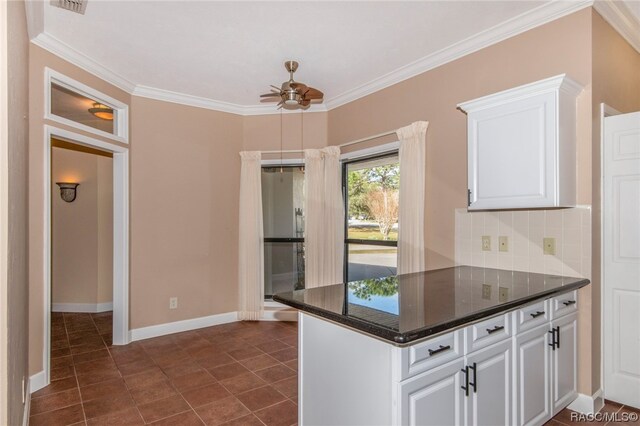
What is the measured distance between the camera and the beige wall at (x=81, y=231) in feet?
17.4

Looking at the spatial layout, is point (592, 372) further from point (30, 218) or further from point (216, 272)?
point (30, 218)

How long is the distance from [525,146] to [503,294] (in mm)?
1062

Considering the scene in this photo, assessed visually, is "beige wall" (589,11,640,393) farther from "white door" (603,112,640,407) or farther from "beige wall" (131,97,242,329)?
"beige wall" (131,97,242,329)

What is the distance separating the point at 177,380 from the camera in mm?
3148

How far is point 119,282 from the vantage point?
400 centimetres

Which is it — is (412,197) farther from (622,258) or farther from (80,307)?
(80,307)

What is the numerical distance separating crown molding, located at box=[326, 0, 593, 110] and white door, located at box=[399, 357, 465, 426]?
2.54 metres

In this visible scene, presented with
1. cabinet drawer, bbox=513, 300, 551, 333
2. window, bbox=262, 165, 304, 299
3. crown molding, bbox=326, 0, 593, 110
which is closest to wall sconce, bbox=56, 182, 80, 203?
window, bbox=262, 165, 304, 299

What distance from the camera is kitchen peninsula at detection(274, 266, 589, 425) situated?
159 cm

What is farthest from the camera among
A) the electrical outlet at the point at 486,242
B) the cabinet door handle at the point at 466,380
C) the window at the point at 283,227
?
the window at the point at 283,227

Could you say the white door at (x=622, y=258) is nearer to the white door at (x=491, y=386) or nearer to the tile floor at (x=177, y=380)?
the tile floor at (x=177, y=380)

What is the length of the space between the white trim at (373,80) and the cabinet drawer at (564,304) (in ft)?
6.53

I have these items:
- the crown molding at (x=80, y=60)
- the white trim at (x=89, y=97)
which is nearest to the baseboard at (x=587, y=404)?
the white trim at (x=89, y=97)

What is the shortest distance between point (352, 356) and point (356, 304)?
280 millimetres
